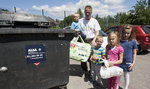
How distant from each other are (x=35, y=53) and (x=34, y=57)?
0.06 metres

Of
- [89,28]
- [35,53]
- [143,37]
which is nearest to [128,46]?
[89,28]

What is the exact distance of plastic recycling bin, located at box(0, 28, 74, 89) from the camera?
84.5 inches

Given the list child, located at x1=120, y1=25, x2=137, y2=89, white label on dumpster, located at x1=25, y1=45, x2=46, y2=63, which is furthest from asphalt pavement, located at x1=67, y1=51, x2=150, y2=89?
white label on dumpster, located at x1=25, y1=45, x2=46, y2=63

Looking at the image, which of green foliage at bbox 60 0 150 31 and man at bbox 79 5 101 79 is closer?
man at bbox 79 5 101 79

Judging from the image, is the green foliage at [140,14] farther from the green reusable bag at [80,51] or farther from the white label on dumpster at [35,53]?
the white label on dumpster at [35,53]

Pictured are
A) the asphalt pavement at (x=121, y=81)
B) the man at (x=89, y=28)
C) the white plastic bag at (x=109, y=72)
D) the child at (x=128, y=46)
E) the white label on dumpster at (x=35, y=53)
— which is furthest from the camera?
the man at (x=89, y=28)

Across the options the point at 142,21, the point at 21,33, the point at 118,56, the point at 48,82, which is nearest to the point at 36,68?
the point at 48,82

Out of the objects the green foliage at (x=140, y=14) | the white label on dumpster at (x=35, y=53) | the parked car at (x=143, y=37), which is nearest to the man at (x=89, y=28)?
the white label on dumpster at (x=35, y=53)

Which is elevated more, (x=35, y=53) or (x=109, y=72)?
(x=35, y=53)

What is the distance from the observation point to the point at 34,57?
92.6 inches

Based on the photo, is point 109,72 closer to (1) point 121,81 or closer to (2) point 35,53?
(2) point 35,53

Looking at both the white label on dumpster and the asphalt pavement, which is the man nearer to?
the asphalt pavement

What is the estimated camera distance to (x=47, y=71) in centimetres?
256

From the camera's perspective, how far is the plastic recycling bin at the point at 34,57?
2.15 metres
